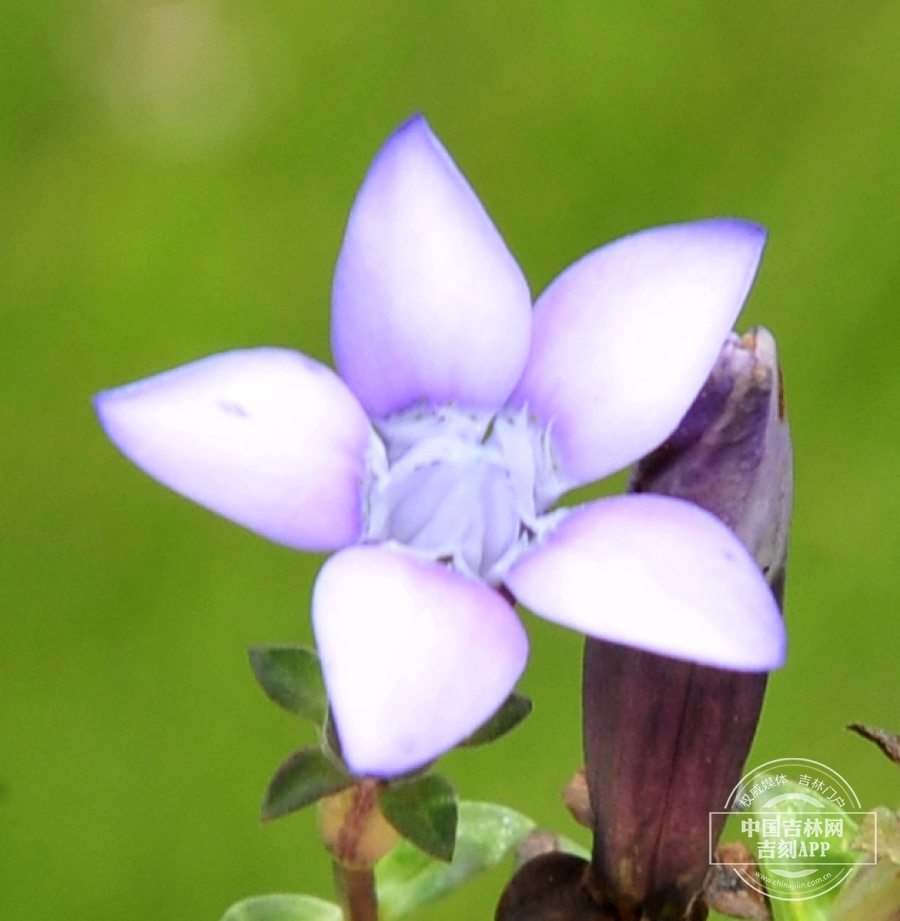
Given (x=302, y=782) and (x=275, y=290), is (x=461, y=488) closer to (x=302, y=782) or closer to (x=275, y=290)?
(x=302, y=782)

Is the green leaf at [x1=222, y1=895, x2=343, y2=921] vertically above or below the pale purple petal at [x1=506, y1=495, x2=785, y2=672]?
below

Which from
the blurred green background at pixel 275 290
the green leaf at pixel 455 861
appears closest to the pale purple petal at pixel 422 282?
the green leaf at pixel 455 861

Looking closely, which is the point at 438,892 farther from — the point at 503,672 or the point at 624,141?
the point at 624,141

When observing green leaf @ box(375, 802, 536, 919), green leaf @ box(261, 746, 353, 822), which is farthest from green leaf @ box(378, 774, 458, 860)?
green leaf @ box(375, 802, 536, 919)

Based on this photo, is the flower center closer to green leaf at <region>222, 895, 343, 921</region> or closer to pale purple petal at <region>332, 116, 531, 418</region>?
pale purple petal at <region>332, 116, 531, 418</region>

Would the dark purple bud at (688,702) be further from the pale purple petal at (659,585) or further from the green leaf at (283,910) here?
the green leaf at (283,910)

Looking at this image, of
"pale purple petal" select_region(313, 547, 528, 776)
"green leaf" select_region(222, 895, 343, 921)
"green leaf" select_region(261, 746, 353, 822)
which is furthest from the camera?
"green leaf" select_region(222, 895, 343, 921)

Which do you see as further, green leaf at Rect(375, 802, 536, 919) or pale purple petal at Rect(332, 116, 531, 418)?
green leaf at Rect(375, 802, 536, 919)
